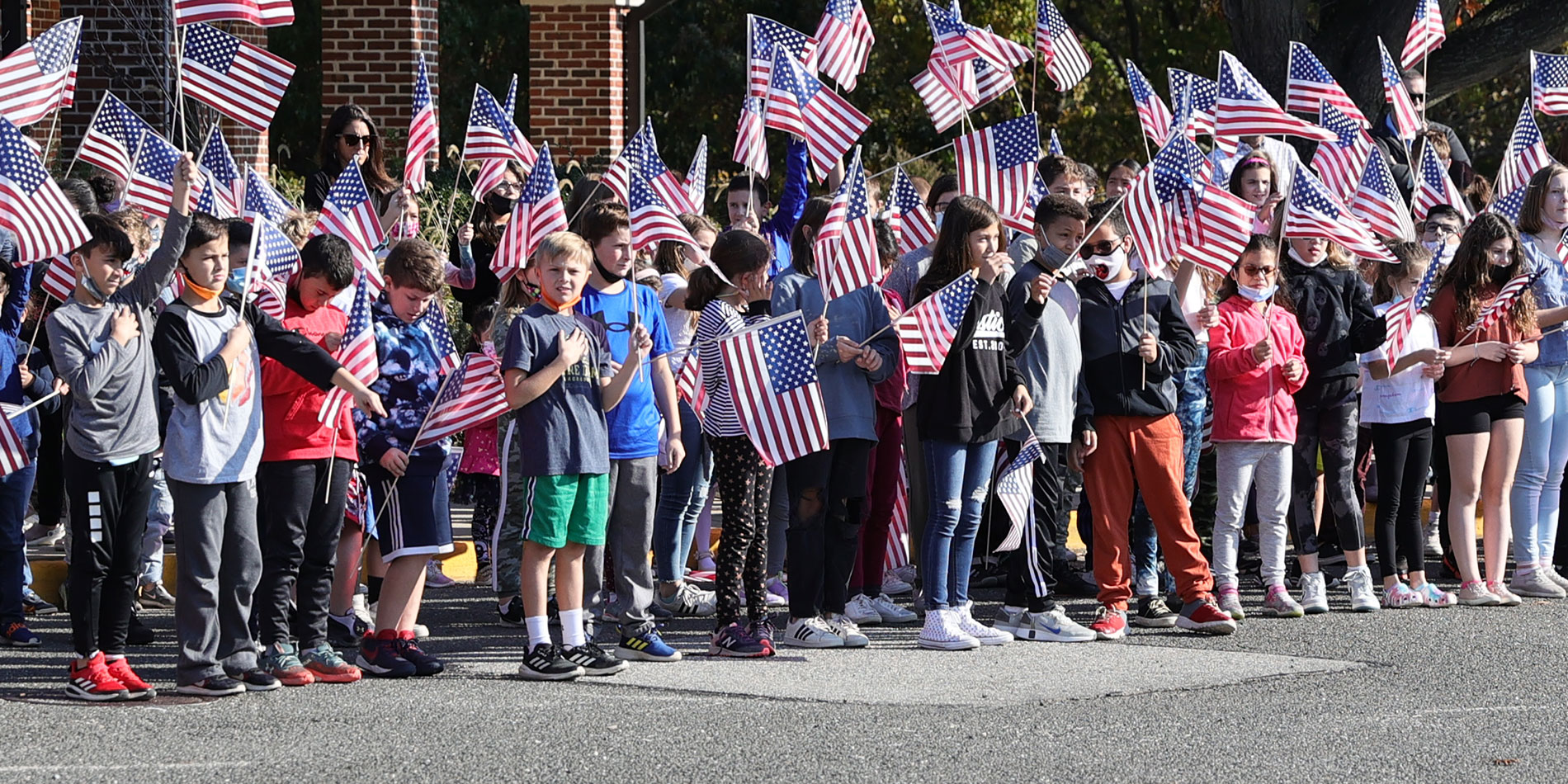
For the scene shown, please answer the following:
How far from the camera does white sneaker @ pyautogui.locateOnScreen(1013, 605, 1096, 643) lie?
8.30 metres

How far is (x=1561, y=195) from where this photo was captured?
9.62 metres

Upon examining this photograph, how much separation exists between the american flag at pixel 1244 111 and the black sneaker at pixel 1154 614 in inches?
104

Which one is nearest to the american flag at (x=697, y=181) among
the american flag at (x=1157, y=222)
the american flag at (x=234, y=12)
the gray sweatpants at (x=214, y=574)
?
the american flag at (x=234, y=12)

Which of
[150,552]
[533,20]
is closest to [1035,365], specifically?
[150,552]

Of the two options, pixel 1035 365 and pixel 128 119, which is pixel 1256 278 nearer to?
pixel 1035 365

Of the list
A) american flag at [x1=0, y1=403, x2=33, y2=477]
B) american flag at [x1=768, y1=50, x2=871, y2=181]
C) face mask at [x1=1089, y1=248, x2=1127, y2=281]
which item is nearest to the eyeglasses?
face mask at [x1=1089, y1=248, x2=1127, y2=281]

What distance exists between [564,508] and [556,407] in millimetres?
362

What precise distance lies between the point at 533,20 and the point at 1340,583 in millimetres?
10708

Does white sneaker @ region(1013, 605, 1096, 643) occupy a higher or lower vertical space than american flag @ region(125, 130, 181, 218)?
lower

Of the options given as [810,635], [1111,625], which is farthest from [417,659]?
[1111,625]

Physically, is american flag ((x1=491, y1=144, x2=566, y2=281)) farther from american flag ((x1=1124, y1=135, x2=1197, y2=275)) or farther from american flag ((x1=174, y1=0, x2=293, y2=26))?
american flag ((x1=1124, y1=135, x2=1197, y2=275))

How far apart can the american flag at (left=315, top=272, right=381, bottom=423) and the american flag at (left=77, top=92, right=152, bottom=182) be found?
2372mm

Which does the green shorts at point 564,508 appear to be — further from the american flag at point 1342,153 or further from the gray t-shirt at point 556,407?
the american flag at point 1342,153

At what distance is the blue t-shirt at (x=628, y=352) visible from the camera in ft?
24.7
